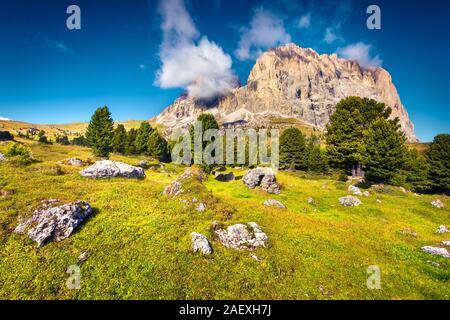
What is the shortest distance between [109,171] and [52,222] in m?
15.1

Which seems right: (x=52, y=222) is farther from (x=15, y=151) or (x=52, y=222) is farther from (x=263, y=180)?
(x=263, y=180)

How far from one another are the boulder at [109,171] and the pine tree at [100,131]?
3915cm

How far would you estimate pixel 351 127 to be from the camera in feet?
126

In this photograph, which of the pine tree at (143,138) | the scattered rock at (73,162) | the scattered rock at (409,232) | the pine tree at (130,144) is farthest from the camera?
the pine tree at (130,144)

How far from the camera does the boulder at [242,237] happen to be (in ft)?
46.7

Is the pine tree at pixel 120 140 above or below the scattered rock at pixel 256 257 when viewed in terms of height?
above

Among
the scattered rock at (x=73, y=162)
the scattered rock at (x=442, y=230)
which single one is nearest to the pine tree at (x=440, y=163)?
the scattered rock at (x=442, y=230)

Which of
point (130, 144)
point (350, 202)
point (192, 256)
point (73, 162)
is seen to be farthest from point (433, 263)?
point (130, 144)

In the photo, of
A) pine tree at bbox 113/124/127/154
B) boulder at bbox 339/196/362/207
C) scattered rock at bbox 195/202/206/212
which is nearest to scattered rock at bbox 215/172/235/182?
boulder at bbox 339/196/362/207

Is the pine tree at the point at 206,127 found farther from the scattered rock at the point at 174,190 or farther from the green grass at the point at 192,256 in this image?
the green grass at the point at 192,256
